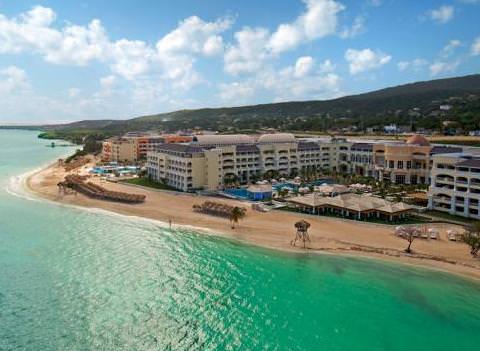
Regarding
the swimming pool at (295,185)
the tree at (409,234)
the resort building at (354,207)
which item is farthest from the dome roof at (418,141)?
the tree at (409,234)

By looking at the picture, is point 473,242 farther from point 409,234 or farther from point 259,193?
point 259,193

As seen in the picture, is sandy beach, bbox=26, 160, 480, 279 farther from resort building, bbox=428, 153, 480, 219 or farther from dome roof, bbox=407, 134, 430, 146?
dome roof, bbox=407, 134, 430, 146

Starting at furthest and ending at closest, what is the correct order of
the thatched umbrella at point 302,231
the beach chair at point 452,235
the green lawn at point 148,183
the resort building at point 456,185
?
1. the green lawn at point 148,183
2. the resort building at point 456,185
3. the beach chair at point 452,235
4. the thatched umbrella at point 302,231

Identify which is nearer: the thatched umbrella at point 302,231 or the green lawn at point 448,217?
the thatched umbrella at point 302,231

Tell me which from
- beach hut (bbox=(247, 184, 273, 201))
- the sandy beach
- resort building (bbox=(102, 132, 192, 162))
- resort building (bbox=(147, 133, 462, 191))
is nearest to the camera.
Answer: the sandy beach

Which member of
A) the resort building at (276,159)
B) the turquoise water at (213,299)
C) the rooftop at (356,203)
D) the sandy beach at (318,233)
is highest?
the resort building at (276,159)

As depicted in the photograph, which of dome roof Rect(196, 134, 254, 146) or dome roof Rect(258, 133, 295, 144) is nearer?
dome roof Rect(196, 134, 254, 146)

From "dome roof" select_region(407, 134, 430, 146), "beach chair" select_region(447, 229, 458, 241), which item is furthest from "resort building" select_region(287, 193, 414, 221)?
"dome roof" select_region(407, 134, 430, 146)

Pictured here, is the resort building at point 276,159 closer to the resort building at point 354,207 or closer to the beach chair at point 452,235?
the resort building at point 354,207
